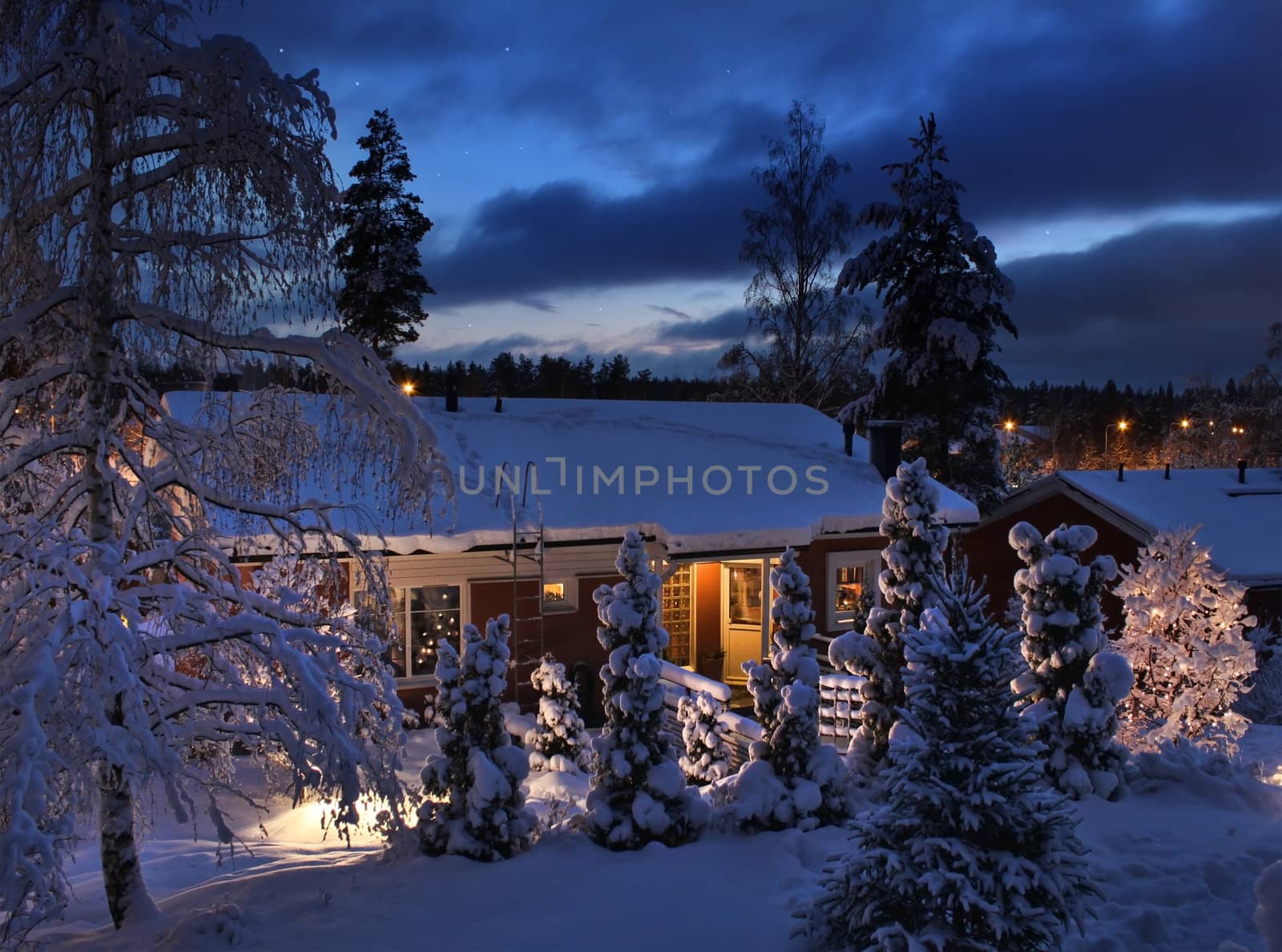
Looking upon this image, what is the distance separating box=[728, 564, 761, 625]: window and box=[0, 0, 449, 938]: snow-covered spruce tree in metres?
10.1

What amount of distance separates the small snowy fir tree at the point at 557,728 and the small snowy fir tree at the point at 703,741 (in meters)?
1.31

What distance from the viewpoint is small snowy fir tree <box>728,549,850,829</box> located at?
6.85 metres

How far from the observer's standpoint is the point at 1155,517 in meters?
18.0

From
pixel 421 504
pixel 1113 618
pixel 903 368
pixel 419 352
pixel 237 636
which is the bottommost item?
pixel 1113 618

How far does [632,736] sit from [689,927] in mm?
1782

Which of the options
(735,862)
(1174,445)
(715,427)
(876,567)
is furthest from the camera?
(1174,445)

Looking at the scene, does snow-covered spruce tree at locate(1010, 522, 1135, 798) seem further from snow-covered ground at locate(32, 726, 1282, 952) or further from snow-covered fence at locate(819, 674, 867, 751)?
snow-covered fence at locate(819, 674, 867, 751)

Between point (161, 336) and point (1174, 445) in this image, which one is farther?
point (1174, 445)

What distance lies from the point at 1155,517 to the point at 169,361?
18.9 m

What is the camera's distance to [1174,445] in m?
53.4

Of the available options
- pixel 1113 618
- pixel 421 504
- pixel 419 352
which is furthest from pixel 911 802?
pixel 419 352

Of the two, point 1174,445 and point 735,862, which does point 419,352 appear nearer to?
point 735,862

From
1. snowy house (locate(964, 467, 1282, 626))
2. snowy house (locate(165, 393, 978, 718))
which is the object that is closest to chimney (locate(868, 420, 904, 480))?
snowy house (locate(165, 393, 978, 718))

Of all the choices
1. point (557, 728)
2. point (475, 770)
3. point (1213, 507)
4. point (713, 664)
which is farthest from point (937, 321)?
point (475, 770)
